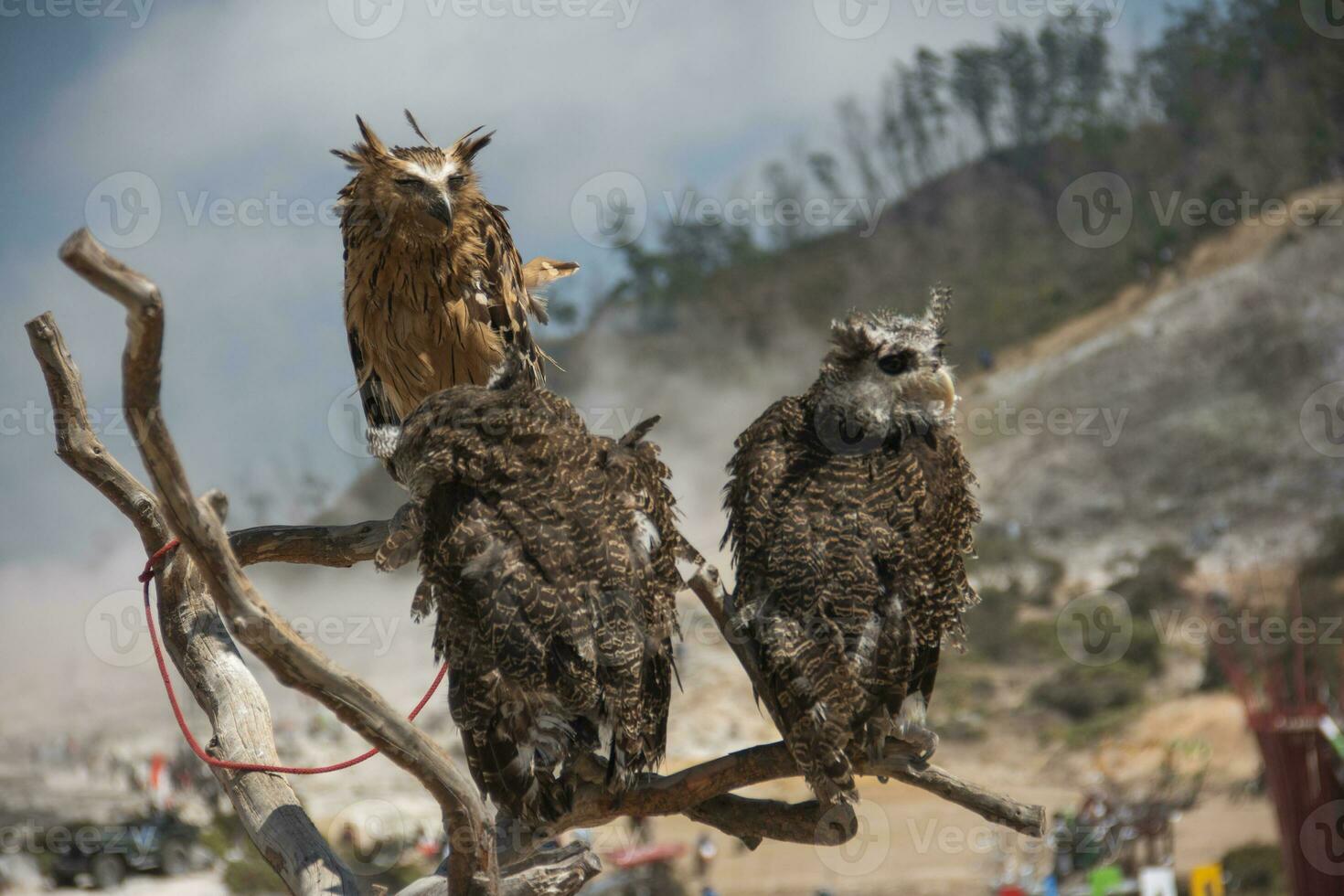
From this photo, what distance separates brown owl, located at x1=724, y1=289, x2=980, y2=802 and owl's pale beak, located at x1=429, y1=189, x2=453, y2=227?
2252mm

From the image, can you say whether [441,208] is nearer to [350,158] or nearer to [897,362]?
[350,158]

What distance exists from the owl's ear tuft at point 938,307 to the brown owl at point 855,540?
0.01 m

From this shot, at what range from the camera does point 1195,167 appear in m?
62.6

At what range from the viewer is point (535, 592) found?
382cm

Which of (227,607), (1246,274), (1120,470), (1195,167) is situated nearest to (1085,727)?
(1120,470)

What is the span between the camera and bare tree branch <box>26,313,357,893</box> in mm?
4316

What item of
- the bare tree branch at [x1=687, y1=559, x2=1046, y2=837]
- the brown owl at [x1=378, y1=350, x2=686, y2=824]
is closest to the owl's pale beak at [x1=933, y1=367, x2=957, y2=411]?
the bare tree branch at [x1=687, y1=559, x2=1046, y2=837]

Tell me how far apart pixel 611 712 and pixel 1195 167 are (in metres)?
67.2

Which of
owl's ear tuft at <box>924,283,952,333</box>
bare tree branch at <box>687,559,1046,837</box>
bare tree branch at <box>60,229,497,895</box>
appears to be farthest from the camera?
owl's ear tuft at <box>924,283,952,333</box>

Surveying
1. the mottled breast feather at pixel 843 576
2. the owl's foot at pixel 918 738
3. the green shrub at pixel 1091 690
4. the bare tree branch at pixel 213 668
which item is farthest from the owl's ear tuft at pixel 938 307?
the green shrub at pixel 1091 690

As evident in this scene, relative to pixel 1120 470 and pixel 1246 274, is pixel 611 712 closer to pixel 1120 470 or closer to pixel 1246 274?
pixel 1120 470

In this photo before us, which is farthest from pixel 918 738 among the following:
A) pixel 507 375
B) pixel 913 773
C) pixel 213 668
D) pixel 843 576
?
pixel 213 668

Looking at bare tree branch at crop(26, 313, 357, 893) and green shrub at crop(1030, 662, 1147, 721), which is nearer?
bare tree branch at crop(26, 313, 357, 893)

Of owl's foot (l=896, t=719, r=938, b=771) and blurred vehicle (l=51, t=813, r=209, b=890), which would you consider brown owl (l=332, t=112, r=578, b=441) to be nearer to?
→ owl's foot (l=896, t=719, r=938, b=771)
